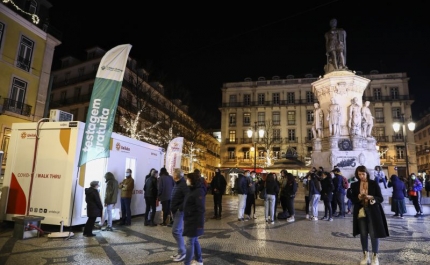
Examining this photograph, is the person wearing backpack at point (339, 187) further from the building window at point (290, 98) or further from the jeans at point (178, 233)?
the building window at point (290, 98)

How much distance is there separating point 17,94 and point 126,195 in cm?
1784

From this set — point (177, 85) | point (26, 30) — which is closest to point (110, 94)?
point (26, 30)

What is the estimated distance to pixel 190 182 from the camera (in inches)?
208

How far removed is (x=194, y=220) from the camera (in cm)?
491

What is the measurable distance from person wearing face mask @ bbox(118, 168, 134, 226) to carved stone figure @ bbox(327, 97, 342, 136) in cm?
1103

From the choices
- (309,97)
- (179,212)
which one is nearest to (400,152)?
(309,97)

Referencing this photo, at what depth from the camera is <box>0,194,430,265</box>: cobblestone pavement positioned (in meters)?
5.49

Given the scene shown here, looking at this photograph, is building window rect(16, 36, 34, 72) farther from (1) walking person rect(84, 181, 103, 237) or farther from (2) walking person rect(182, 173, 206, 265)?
(2) walking person rect(182, 173, 206, 265)

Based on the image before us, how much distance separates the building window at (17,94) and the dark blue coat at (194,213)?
69.9 ft

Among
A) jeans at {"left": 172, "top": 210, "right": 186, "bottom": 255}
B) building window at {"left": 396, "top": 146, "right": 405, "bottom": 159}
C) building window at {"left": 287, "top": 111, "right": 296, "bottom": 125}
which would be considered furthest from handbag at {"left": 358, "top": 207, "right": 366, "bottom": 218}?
building window at {"left": 396, "top": 146, "right": 405, "bottom": 159}

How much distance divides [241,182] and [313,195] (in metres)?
2.78

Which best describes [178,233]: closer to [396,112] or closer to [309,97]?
[309,97]

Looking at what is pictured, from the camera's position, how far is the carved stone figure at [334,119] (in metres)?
15.5

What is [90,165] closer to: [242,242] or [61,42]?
[242,242]
